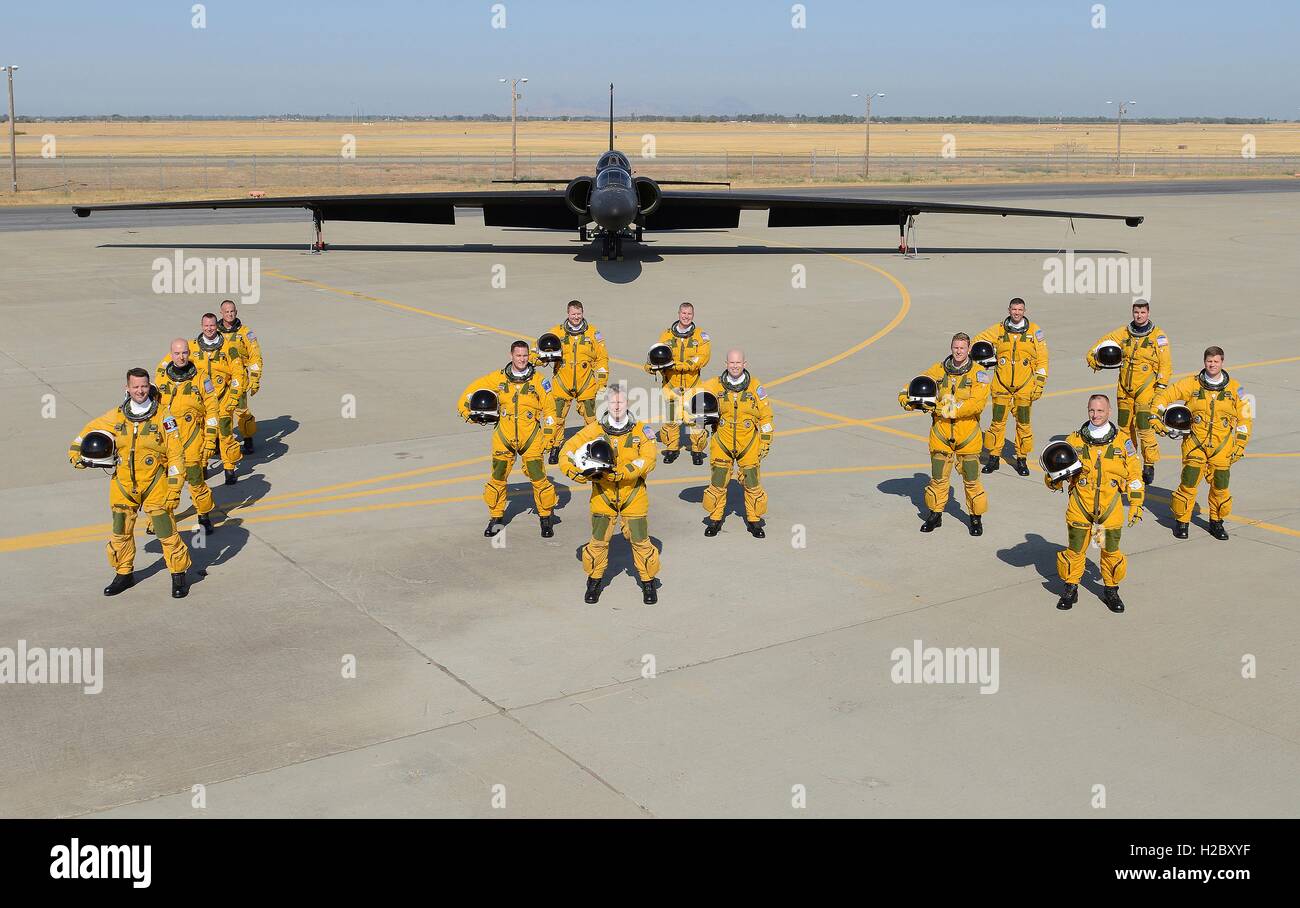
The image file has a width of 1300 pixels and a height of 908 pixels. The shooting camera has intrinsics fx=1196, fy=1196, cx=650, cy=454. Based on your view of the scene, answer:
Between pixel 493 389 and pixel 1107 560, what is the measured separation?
6266 mm

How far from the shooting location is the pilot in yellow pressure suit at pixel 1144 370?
14.6 m

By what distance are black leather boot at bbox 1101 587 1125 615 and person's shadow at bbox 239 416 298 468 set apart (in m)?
10.2

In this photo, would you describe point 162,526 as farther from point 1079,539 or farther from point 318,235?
point 318,235

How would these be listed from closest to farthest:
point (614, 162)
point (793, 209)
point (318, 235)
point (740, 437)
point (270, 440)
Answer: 1. point (740, 437)
2. point (270, 440)
3. point (614, 162)
4. point (318, 235)
5. point (793, 209)

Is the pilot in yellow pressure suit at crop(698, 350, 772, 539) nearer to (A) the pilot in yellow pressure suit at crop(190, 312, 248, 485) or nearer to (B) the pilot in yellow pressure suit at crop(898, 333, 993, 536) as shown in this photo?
(B) the pilot in yellow pressure suit at crop(898, 333, 993, 536)

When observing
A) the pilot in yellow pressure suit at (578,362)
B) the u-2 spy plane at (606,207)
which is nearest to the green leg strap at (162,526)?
the pilot in yellow pressure suit at (578,362)

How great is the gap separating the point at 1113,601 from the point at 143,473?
345 inches

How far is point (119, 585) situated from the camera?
11047mm

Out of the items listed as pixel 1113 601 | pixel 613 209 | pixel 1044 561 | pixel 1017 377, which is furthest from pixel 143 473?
pixel 613 209

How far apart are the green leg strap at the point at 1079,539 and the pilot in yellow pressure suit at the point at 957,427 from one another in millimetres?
1947

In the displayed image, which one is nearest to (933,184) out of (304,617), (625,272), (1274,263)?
(1274,263)
